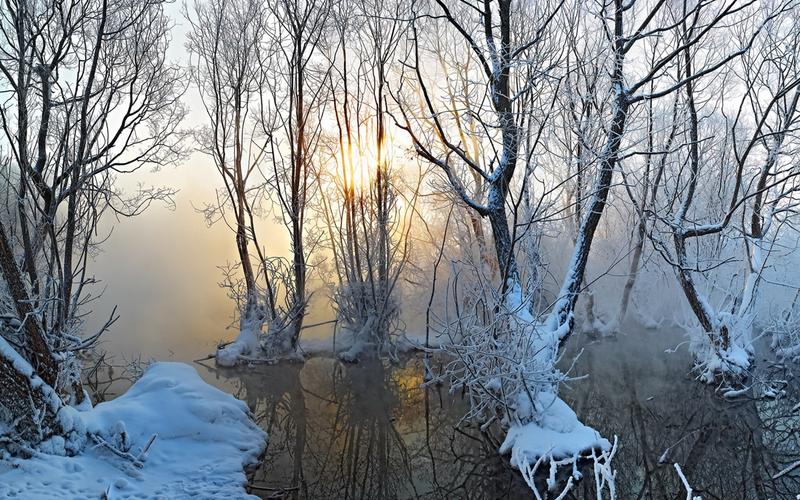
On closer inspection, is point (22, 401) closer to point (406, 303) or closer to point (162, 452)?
point (162, 452)

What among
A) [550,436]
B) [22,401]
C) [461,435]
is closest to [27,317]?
[22,401]

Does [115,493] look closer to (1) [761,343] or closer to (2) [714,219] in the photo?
(2) [714,219]

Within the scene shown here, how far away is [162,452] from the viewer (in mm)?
5570

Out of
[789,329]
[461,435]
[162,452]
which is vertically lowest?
[461,435]

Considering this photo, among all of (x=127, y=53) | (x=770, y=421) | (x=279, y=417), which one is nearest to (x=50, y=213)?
(x=127, y=53)

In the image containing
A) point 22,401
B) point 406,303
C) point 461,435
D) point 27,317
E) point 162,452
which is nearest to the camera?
point 22,401

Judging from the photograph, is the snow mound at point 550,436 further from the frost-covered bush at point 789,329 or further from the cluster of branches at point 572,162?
the frost-covered bush at point 789,329

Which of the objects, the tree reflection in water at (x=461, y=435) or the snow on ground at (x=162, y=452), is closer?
the snow on ground at (x=162, y=452)

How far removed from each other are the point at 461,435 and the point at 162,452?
3553 millimetres

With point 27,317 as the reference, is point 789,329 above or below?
below

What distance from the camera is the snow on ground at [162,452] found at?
14.9 feet

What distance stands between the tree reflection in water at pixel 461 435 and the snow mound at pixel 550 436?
0.83 feet

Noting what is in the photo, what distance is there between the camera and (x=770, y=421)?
Result: 757cm

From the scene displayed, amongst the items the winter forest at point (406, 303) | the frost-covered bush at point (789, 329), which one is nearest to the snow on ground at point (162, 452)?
the winter forest at point (406, 303)
